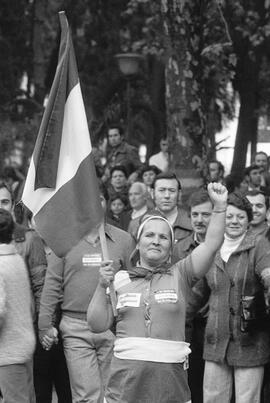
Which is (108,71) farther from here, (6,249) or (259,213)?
(6,249)

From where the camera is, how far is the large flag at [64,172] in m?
6.95

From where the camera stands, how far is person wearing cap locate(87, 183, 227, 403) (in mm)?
6582

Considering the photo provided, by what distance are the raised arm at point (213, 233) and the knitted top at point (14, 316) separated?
175cm

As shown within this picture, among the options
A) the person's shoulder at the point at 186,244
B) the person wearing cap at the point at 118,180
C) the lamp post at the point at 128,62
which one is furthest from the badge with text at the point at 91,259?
the lamp post at the point at 128,62

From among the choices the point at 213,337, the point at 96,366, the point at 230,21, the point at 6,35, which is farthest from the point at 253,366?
the point at 6,35

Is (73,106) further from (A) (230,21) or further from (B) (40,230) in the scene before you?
(A) (230,21)

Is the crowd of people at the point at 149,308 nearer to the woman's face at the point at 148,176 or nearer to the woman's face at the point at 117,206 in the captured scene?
Answer: the woman's face at the point at 117,206

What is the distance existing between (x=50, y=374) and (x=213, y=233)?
340cm

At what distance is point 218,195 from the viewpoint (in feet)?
21.8

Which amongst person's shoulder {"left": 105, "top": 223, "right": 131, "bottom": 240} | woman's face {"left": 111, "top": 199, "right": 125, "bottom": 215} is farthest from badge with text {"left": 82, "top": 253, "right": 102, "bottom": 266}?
woman's face {"left": 111, "top": 199, "right": 125, "bottom": 215}

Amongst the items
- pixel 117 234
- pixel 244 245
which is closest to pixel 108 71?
pixel 117 234

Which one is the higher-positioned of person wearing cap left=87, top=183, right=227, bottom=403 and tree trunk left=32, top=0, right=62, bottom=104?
tree trunk left=32, top=0, right=62, bottom=104

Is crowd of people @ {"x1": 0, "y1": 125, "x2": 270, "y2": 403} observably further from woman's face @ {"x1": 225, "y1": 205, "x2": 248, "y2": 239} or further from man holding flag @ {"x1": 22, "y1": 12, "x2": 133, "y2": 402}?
man holding flag @ {"x1": 22, "y1": 12, "x2": 133, "y2": 402}

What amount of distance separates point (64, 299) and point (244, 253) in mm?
1529
